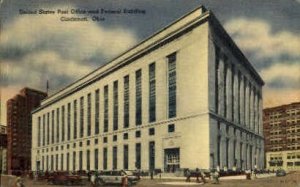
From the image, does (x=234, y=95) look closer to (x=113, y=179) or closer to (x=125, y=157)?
(x=125, y=157)

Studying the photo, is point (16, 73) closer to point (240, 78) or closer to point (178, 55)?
point (178, 55)

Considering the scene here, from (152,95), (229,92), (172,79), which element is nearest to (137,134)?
(152,95)

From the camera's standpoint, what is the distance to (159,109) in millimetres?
21766

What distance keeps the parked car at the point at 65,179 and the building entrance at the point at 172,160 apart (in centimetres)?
553

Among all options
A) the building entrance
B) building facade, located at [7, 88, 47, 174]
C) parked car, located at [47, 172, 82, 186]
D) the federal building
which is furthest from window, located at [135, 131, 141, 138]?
parked car, located at [47, 172, 82, 186]

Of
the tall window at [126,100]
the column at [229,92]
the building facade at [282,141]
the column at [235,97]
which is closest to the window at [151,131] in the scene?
the tall window at [126,100]

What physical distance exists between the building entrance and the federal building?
0.16 feet

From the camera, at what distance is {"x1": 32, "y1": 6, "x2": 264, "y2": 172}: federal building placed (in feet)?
64.5

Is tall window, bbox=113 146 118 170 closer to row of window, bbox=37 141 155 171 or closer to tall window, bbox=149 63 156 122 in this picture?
row of window, bbox=37 141 155 171

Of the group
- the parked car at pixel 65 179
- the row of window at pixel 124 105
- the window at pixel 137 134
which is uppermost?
the row of window at pixel 124 105

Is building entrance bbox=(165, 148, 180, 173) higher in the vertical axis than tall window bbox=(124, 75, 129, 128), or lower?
lower

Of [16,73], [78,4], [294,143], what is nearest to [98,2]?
[78,4]

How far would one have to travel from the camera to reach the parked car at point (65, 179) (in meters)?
17.3

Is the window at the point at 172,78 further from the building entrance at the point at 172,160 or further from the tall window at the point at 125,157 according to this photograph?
the tall window at the point at 125,157
